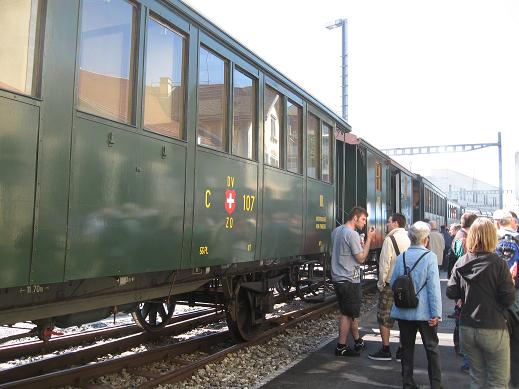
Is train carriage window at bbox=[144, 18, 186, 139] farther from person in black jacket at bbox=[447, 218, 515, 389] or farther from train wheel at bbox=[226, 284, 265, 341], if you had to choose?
person in black jacket at bbox=[447, 218, 515, 389]

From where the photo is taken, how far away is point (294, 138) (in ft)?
22.6

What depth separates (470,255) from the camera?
12.8 ft

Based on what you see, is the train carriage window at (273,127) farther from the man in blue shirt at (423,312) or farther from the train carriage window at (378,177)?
the train carriage window at (378,177)

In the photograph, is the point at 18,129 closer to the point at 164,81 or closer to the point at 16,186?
the point at 16,186

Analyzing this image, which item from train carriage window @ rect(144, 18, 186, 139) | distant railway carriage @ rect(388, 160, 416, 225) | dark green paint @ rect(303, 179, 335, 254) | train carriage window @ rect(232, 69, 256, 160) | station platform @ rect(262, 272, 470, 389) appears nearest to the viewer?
train carriage window @ rect(144, 18, 186, 139)

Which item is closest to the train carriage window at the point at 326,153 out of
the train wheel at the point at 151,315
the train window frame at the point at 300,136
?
the train window frame at the point at 300,136

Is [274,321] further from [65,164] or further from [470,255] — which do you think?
[65,164]

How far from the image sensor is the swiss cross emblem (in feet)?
16.6

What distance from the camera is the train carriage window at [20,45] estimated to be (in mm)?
2963

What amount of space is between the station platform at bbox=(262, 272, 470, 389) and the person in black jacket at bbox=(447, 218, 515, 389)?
3.92 ft

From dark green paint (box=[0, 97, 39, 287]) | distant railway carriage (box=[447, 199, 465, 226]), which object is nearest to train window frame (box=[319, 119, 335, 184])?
dark green paint (box=[0, 97, 39, 287])

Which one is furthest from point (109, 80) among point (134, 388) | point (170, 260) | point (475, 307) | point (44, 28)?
point (475, 307)

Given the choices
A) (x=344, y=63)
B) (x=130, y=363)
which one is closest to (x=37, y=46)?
(x=130, y=363)

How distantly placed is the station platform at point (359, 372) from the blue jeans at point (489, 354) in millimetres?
1129
